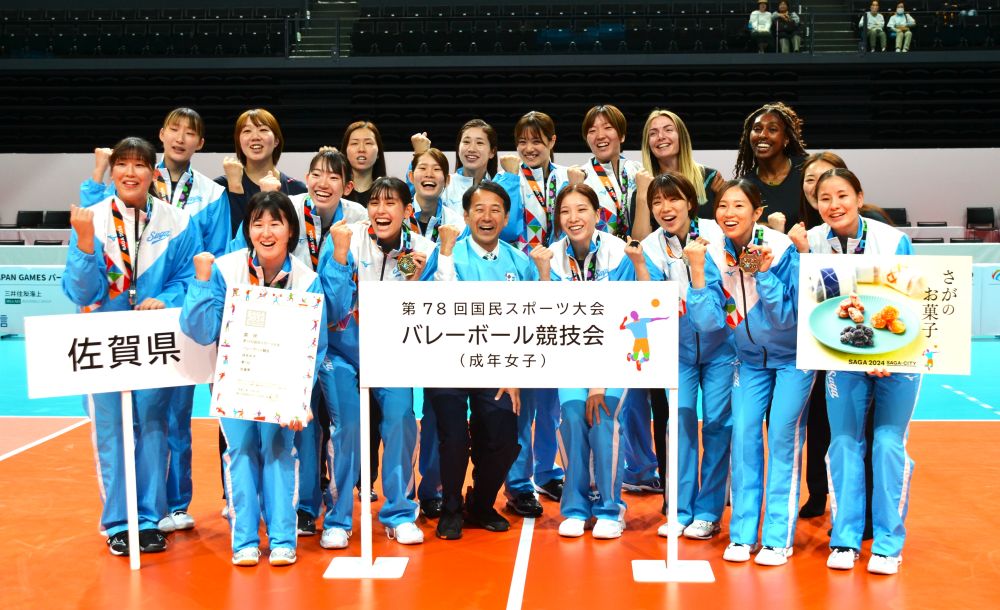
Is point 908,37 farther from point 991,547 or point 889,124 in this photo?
point 991,547

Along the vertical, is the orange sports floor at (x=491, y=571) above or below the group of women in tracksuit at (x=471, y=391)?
below

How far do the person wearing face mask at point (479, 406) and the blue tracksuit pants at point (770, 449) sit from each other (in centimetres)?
106

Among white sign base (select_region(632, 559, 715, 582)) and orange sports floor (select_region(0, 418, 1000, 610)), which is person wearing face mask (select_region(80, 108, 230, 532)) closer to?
orange sports floor (select_region(0, 418, 1000, 610))

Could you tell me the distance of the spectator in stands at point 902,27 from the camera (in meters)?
16.7

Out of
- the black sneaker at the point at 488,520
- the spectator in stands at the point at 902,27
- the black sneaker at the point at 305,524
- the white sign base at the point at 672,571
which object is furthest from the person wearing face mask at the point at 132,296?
the spectator in stands at the point at 902,27

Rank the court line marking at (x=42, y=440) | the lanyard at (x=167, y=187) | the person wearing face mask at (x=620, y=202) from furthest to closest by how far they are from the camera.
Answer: the court line marking at (x=42, y=440) → the person wearing face mask at (x=620, y=202) → the lanyard at (x=167, y=187)

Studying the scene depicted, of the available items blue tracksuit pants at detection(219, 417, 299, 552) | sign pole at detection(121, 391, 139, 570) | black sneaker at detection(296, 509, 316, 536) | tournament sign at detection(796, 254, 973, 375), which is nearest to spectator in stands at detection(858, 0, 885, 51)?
tournament sign at detection(796, 254, 973, 375)

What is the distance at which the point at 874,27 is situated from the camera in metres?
16.9

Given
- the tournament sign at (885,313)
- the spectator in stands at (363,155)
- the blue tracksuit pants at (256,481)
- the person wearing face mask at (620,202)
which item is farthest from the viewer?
the person wearing face mask at (620,202)

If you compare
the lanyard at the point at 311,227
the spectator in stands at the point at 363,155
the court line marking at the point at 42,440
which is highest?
the spectator in stands at the point at 363,155

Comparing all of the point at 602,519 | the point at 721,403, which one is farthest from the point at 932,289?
the point at 602,519

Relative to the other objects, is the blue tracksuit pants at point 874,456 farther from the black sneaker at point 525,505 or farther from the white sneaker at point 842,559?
the black sneaker at point 525,505

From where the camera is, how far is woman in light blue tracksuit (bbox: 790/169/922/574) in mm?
4086

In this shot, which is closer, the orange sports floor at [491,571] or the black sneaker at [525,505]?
the orange sports floor at [491,571]
